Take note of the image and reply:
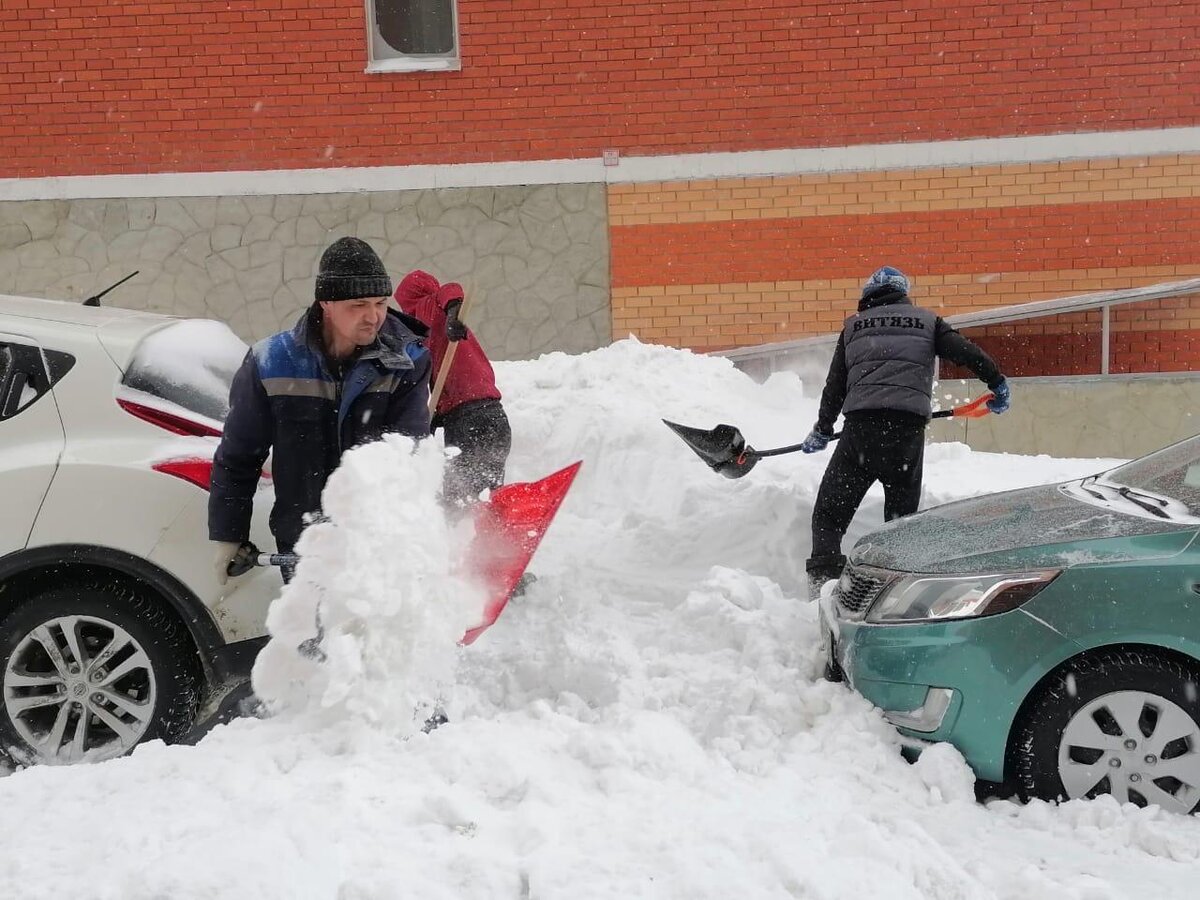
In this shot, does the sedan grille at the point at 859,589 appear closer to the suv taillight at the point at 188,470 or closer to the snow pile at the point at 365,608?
the snow pile at the point at 365,608

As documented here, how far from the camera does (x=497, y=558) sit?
369 centimetres

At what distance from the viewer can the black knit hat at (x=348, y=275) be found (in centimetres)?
318

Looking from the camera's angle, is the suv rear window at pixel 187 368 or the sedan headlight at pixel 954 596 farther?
the suv rear window at pixel 187 368

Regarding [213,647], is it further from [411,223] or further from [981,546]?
[411,223]

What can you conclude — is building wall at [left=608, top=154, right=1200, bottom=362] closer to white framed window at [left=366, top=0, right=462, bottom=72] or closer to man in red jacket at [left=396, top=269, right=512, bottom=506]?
white framed window at [left=366, top=0, right=462, bottom=72]

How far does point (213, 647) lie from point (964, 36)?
356 inches

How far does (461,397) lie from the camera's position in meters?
4.89

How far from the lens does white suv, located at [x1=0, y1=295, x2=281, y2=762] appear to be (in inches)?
134

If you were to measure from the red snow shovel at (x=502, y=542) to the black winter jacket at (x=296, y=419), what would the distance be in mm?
175

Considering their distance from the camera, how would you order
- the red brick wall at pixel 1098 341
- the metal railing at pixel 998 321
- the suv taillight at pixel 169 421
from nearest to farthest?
the suv taillight at pixel 169 421 → the metal railing at pixel 998 321 → the red brick wall at pixel 1098 341

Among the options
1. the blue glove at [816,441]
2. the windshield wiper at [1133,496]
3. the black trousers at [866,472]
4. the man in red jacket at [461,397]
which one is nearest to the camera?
the windshield wiper at [1133,496]

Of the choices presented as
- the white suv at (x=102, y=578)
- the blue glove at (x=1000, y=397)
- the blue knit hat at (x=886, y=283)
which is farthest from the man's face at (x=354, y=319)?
the blue glove at (x=1000, y=397)

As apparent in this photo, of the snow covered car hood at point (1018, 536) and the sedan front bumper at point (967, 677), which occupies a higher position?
the snow covered car hood at point (1018, 536)

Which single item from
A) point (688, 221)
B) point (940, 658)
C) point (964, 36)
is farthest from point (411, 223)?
point (940, 658)
